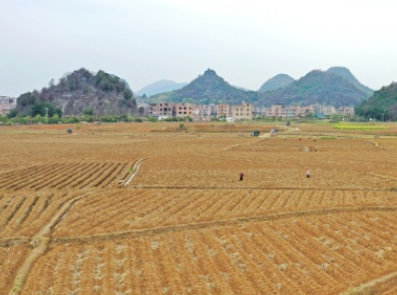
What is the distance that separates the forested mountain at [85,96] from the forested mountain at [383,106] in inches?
4014

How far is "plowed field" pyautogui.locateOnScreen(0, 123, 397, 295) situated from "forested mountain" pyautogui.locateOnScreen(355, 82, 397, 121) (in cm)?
11564

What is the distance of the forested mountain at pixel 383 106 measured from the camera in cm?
13500

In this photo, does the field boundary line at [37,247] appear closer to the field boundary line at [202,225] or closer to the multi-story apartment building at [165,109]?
the field boundary line at [202,225]

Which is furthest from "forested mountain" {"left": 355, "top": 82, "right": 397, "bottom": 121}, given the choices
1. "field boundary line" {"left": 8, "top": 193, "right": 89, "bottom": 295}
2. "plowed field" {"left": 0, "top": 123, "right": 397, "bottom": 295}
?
"field boundary line" {"left": 8, "top": 193, "right": 89, "bottom": 295}

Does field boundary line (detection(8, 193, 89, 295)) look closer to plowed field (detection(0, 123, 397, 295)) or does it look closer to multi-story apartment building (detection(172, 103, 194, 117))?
plowed field (detection(0, 123, 397, 295))

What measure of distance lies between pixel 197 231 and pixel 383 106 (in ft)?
497

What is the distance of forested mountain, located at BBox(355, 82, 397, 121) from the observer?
135000mm

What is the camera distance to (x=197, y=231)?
1581 centimetres

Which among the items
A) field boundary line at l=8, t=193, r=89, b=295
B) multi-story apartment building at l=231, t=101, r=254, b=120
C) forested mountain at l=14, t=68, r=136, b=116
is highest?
forested mountain at l=14, t=68, r=136, b=116

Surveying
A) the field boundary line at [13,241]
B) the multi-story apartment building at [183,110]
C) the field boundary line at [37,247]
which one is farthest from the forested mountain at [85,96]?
the field boundary line at [13,241]

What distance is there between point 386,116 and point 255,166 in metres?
120

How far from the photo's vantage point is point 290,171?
103 feet

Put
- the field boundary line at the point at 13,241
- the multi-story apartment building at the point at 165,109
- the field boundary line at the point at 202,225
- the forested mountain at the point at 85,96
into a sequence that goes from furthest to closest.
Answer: the multi-story apartment building at the point at 165,109
the forested mountain at the point at 85,96
the field boundary line at the point at 202,225
the field boundary line at the point at 13,241

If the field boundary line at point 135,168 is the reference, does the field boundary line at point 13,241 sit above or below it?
below
